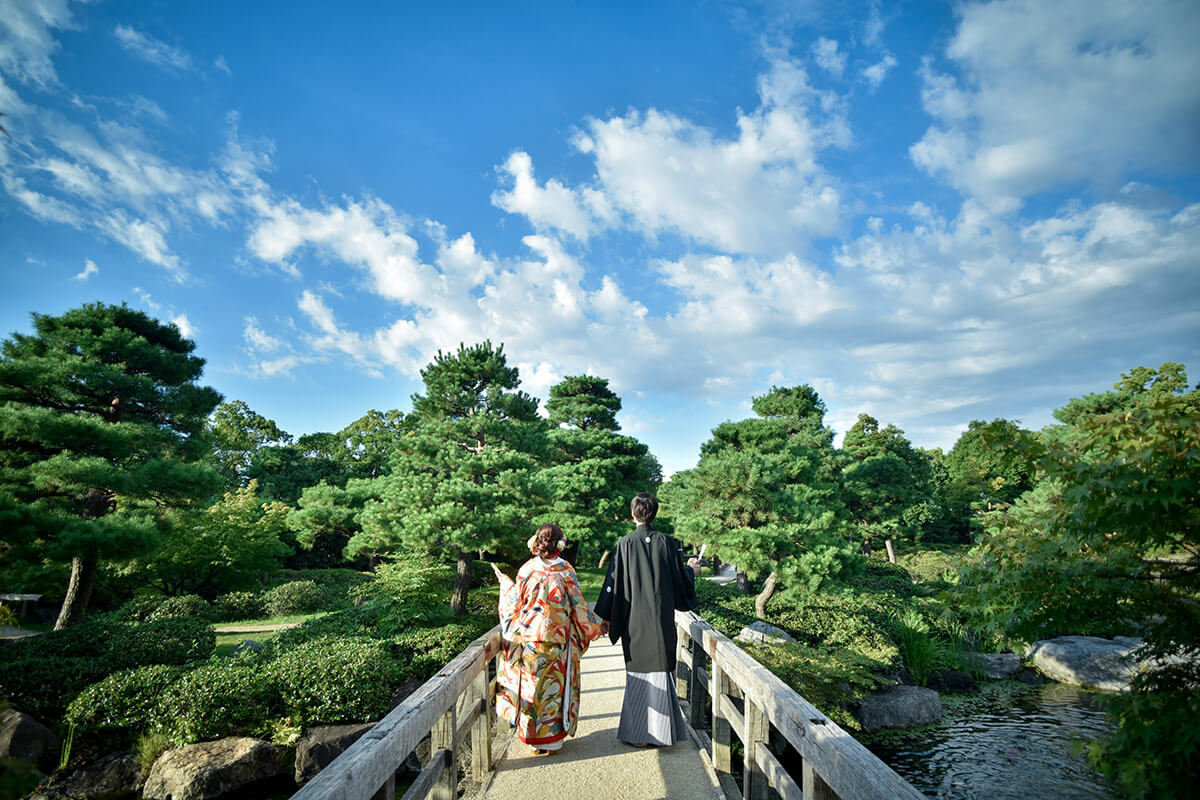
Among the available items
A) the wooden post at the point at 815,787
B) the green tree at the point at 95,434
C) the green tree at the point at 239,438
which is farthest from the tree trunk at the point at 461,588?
the green tree at the point at 239,438

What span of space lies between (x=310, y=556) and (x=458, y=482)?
52.0 feet

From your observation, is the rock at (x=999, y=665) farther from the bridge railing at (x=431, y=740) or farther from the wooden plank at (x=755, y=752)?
the bridge railing at (x=431, y=740)

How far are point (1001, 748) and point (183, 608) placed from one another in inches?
587

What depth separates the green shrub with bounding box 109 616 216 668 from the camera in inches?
287

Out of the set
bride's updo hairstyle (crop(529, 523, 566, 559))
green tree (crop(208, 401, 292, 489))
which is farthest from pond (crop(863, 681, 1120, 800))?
green tree (crop(208, 401, 292, 489))

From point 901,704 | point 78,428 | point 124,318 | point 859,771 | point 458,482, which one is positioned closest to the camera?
point 859,771

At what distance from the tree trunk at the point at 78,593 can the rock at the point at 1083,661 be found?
17.2 m

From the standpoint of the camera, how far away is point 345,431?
2888 centimetres

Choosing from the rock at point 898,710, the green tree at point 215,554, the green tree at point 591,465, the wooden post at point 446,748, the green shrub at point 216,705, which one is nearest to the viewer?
the wooden post at point 446,748

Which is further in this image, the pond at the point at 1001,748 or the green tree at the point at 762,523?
the green tree at the point at 762,523

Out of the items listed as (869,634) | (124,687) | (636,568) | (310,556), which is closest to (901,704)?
(869,634)

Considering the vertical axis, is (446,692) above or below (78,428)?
below

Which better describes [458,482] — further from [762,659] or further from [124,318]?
[124,318]

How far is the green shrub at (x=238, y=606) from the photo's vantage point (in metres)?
13.6
